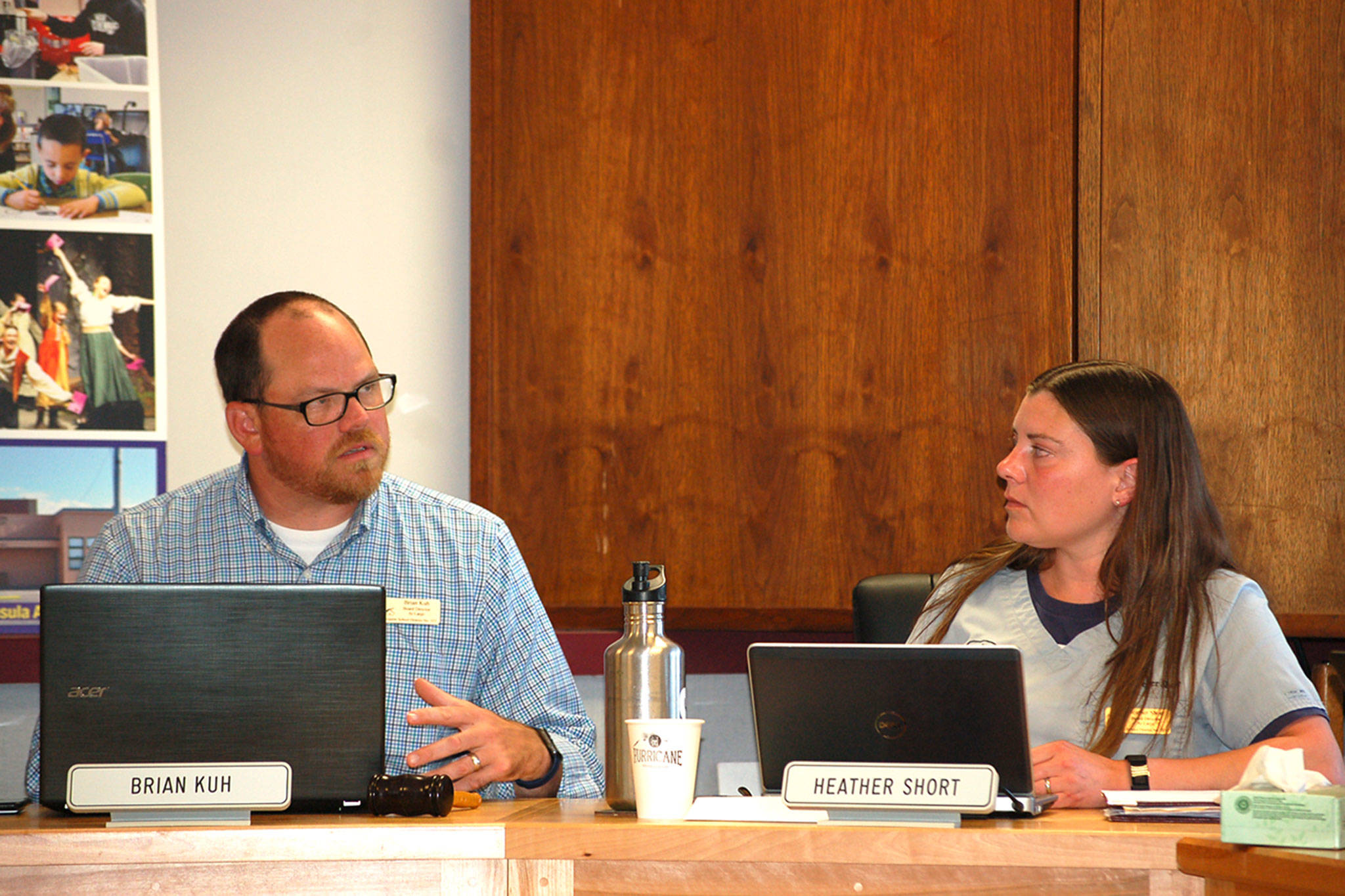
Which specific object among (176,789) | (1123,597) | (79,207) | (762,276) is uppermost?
(79,207)

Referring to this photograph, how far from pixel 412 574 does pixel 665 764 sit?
891 mm

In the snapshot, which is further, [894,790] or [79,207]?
[79,207]

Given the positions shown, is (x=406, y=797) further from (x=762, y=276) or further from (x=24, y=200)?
(x=24, y=200)

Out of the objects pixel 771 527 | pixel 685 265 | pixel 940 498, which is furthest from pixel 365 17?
pixel 940 498

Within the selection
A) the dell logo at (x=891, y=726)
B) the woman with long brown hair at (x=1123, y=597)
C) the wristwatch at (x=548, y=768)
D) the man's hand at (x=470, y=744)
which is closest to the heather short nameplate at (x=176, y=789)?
the man's hand at (x=470, y=744)

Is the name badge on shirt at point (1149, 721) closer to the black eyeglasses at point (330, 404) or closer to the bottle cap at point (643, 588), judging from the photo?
the bottle cap at point (643, 588)

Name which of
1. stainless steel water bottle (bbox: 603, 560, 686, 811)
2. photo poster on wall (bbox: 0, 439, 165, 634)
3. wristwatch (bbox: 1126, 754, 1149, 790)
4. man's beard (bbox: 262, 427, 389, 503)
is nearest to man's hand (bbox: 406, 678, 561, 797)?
stainless steel water bottle (bbox: 603, 560, 686, 811)

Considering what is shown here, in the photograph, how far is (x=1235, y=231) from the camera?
2.65 m

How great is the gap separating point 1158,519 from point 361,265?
1724 millimetres

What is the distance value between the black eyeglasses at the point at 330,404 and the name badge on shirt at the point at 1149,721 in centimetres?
123

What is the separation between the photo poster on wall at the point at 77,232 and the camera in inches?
105

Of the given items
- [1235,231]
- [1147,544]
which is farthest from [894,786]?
[1235,231]

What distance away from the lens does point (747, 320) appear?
266 cm

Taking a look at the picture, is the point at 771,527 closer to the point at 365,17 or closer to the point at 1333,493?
the point at 1333,493
